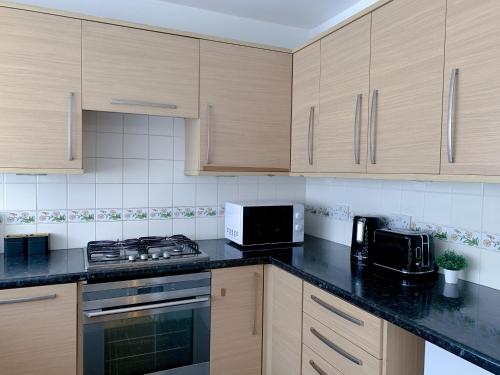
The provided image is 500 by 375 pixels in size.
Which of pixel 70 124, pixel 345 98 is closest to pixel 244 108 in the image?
pixel 345 98

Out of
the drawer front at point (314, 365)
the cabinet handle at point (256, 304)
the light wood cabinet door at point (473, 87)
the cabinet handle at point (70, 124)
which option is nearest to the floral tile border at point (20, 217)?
the cabinet handle at point (70, 124)

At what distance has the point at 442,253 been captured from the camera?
5.94ft

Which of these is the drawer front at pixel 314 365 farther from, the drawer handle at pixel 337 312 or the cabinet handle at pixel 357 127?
the cabinet handle at pixel 357 127

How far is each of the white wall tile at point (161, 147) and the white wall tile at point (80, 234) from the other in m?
0.58

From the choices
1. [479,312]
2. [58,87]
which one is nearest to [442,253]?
[479,312]

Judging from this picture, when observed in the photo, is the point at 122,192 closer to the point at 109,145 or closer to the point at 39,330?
the point at 109,145

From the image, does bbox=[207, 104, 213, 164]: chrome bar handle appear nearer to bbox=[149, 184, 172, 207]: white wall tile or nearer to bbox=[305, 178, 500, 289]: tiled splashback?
bbox=[149, 184, 172, 207]: white wall tile

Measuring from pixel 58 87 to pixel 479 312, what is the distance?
2.10m

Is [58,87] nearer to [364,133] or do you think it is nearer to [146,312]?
[146,312]

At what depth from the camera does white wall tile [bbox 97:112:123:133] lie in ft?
7.47

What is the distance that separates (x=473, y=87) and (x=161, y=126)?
176 centimetres

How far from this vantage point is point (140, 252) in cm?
206

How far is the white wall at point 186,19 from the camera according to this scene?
2.23 metres

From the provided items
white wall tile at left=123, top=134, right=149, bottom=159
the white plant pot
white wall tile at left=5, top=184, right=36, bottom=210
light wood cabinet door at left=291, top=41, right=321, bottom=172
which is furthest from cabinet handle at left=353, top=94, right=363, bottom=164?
white wall tile at left=5, top=184, right=36, bottom=210
